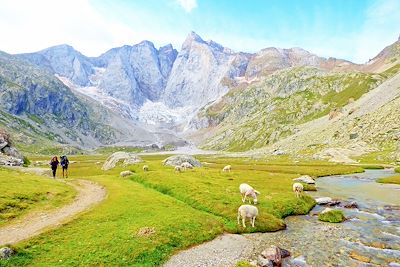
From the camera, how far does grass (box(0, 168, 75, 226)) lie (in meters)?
37.9

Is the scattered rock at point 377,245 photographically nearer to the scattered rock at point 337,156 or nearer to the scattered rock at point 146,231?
the scattered rock at point 146,231

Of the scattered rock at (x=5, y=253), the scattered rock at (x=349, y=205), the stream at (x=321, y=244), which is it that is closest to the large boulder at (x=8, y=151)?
the scattered rock at (x=5, y=253)

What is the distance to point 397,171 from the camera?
10881cm

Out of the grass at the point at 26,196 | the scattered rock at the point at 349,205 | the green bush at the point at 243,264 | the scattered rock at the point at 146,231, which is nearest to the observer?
the green bush at the point at 243,264

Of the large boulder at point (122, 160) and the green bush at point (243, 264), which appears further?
the large boulder at point (122, 160)

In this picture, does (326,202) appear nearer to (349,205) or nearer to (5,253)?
(349,205)

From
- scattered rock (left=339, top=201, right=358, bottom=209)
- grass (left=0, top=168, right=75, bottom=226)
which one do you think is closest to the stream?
scattered rock (left=339, top=201, right=358, bottom=209)

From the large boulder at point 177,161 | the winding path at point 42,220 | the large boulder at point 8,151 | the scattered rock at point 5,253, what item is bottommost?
the scattered rock at point 5,253

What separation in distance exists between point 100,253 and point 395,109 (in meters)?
206

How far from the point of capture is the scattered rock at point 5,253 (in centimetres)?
2607

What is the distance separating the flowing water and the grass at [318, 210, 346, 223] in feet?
2.67

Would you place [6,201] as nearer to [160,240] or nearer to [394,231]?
[160,240]

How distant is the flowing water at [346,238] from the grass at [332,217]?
0.81 metres

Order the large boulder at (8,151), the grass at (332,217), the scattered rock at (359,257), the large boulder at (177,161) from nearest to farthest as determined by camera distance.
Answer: the scattered rock at (359,257)
the grass at (332,217)
the large boulder at (8,151)
the large boulder at (177,161)
